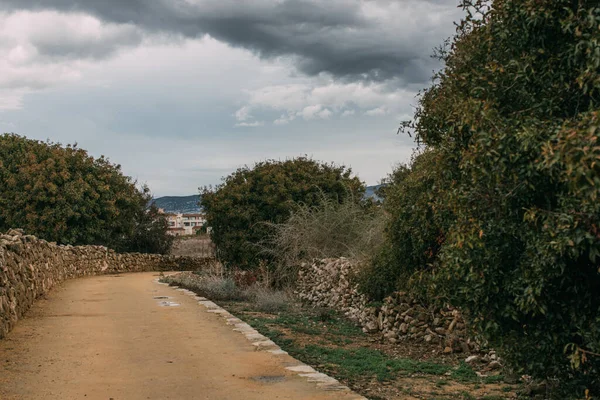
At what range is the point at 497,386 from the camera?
28.7 ft

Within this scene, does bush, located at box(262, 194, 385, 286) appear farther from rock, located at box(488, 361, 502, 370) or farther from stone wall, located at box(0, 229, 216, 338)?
rock, located at box(488, 361, 502, 370)

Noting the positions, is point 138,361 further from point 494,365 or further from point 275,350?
point 494,365

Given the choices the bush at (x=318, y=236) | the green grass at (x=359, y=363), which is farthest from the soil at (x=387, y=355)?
the bush at (x=318, y=236)

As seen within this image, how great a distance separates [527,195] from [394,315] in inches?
361

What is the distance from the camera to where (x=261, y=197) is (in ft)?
90.3

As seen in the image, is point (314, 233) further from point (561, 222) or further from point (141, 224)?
point (141, 224)

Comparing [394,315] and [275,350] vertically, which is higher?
[275,350]

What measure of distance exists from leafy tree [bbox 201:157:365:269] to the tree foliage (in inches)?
806

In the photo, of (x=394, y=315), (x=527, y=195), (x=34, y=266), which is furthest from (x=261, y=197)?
(x=527, y=195)

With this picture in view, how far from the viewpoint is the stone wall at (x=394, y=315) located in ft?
38.8

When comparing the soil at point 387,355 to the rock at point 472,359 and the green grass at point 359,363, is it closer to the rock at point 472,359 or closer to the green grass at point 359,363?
the green grass at point 359,363

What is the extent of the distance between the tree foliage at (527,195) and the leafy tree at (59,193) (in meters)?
32.6

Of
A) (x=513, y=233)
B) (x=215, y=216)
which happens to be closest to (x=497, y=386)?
(x=513, y=233)

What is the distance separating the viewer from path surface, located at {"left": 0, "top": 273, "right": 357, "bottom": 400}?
269 inches
